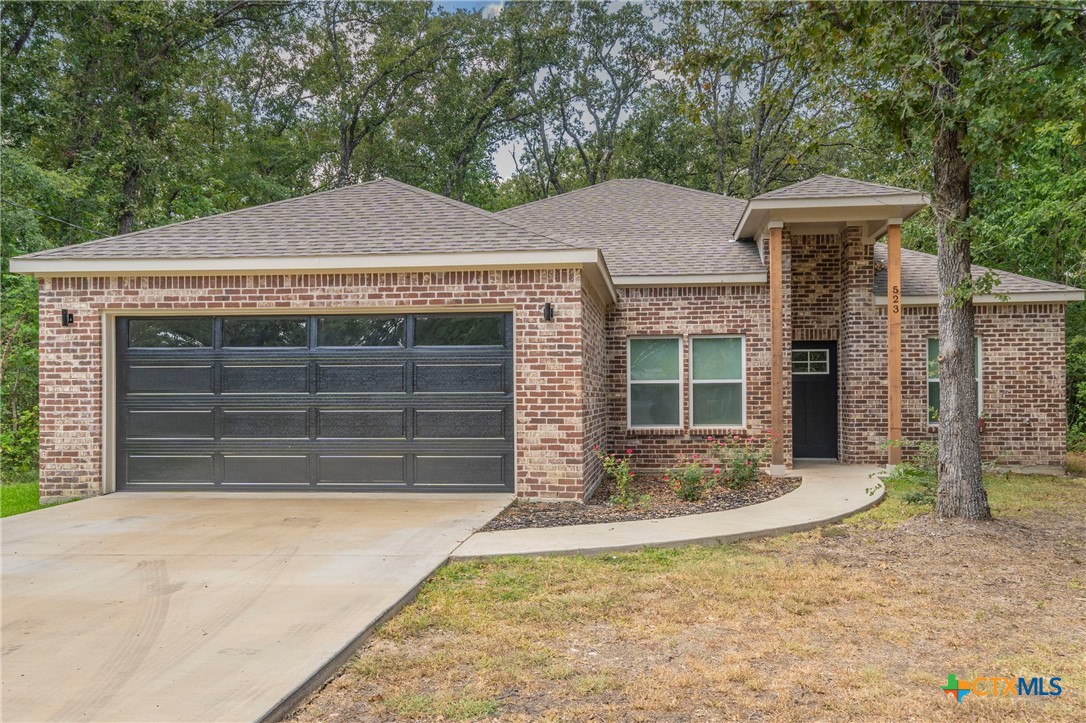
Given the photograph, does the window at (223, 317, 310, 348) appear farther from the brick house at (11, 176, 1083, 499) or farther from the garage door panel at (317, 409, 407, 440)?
the garage door panel at (317, 409, 407, 440)

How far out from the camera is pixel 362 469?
909cm

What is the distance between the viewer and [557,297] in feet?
28.4

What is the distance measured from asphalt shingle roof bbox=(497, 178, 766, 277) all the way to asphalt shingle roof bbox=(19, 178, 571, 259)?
6.02 ft

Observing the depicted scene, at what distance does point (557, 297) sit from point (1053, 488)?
306 inches

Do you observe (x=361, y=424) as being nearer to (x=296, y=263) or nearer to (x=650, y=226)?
(x=296, y=263)

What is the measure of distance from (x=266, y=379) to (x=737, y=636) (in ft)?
22.9

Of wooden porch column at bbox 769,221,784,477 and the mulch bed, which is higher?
wooden porch column at bbox 769,221,784,477

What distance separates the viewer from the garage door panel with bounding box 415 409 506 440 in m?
8.92

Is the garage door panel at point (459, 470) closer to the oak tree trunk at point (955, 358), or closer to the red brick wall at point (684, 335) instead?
the red brick wall at point (684, 335)

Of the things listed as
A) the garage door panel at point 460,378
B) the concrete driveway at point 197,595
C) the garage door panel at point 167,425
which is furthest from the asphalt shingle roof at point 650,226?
the concrete driveway at point 197,595

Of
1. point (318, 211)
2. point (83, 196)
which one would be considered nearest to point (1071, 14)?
point (318, 211)

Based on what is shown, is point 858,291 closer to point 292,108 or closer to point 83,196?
point 83,196

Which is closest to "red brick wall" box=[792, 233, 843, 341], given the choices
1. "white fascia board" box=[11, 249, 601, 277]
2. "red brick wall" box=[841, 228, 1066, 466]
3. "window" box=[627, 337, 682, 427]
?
"red brick wall" box=[841, 228, 1066, 466]

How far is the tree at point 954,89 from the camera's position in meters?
6.19
